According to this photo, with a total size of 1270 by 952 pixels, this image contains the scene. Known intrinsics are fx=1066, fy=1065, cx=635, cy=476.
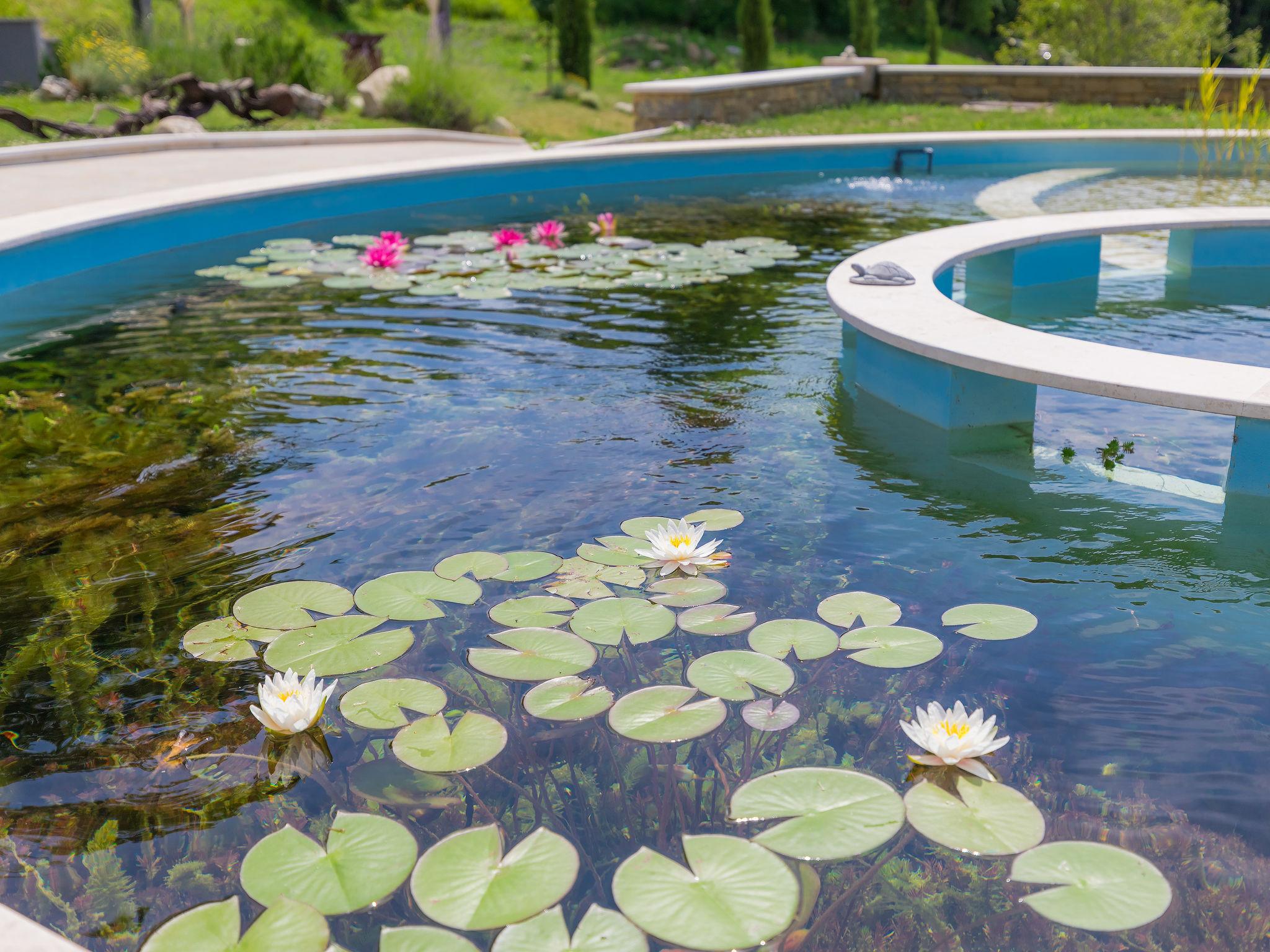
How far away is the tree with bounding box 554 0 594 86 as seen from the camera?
15680mm

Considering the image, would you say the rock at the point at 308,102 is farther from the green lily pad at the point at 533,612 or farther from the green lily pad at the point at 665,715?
Answer: the green lily pad at the point at 665,715

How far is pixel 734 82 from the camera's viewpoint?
12.4m

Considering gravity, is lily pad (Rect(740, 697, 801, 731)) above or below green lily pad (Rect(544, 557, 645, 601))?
below

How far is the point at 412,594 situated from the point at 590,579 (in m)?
0.42

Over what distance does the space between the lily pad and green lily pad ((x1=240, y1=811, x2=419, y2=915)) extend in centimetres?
68

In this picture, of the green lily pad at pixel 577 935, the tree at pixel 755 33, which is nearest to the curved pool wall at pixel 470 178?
the green lily pad at pixel 577 935

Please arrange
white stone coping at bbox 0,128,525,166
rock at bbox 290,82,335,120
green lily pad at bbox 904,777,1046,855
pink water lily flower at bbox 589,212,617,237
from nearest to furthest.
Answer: green lily pad at bbox 904,777,1046,855 → pink water lily flower at bbox 589,212,617,237 → white stone coping at bbox 0,128,525,166 → rock at bbox 290,82,335,120

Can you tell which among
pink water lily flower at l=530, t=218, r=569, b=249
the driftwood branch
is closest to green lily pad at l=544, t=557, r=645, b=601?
pink water lily flower at l=530, t=218, r=569, b=249

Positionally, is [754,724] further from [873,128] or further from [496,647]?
[873,128]

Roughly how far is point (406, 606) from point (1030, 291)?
418 centimetres

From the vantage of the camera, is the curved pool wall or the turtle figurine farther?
the curved pool wall

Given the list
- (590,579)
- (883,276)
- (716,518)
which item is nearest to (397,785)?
(590,579)

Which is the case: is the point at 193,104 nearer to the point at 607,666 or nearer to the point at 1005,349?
the point at 1005,349

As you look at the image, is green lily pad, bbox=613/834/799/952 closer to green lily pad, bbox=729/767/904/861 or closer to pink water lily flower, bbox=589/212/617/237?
green lily pad, bbox=729/767/904/861
